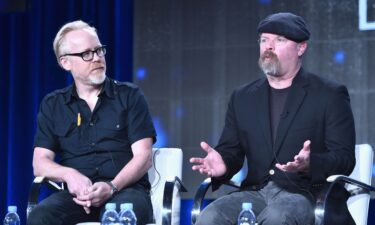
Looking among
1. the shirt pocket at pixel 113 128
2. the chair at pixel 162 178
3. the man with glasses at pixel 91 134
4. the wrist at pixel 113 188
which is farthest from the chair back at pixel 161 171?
the wrist at pixel 113 188

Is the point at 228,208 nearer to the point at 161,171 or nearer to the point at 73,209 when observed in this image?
the point at 161,171

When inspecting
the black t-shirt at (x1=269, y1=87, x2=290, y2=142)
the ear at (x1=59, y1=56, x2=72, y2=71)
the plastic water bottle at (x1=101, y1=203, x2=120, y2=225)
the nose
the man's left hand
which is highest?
the nose

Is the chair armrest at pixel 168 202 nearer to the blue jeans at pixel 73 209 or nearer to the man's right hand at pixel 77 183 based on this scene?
the blue jeans at pixel 73 209

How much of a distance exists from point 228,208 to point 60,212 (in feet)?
2.79

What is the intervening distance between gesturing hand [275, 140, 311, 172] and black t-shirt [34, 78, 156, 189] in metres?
0.99

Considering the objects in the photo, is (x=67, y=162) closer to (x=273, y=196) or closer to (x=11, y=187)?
(x=273, y=196)

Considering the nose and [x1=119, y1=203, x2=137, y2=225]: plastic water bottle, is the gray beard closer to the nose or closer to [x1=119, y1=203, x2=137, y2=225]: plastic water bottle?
the nose

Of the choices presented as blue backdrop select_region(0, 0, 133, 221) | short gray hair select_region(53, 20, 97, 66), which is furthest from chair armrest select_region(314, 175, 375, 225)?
blue backdrop select_region(0, 0, 133, 221)

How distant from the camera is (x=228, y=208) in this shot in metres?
3.57

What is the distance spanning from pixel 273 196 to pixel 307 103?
19.0 inches

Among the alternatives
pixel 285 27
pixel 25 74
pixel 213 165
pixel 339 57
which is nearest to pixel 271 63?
pixel 285 27

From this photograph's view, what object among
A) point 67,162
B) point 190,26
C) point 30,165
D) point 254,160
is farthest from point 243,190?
point 30,165

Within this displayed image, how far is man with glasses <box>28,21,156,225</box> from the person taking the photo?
386cm

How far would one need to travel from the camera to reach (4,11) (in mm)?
6070
